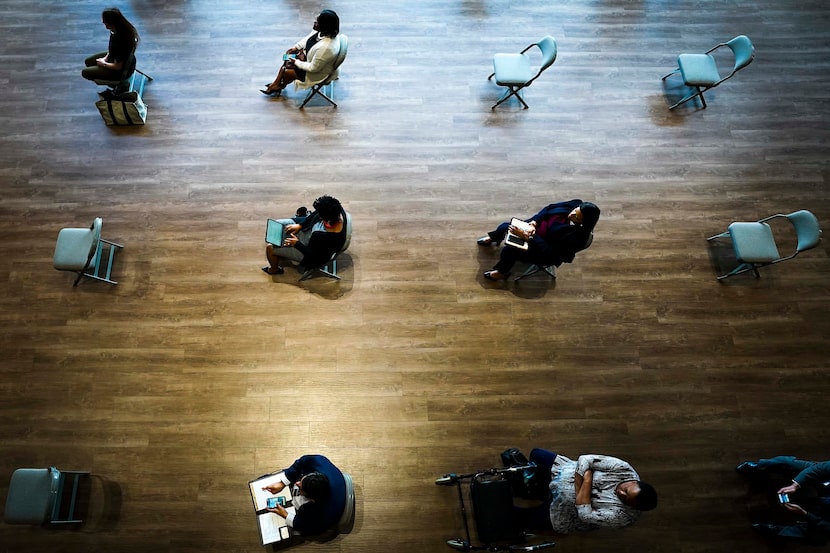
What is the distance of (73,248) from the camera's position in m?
4.95

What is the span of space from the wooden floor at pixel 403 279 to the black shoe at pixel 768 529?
0.32ft

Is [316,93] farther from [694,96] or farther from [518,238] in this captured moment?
[694,96]

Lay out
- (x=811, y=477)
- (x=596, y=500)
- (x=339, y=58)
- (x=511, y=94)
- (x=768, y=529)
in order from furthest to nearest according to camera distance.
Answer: (x=511, y=94)
(x=339, y=58)
(x=768, y=529)
(x=811, y=477)
(x=596, y=500)

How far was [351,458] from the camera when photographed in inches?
188

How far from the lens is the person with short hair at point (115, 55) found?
5.50 metres

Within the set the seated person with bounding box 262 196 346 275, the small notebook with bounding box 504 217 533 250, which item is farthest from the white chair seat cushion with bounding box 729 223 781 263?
the seated person with bounding box 262 196 346 275

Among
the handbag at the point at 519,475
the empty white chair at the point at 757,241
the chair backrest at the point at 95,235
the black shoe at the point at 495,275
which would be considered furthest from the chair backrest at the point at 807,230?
the chair backrest at the point at 95,235

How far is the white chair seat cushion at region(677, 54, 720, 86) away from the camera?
19.9ft

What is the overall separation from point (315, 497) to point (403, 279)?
2.32 m

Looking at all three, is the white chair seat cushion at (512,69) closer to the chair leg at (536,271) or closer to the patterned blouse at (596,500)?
the chair leg at (536,271)

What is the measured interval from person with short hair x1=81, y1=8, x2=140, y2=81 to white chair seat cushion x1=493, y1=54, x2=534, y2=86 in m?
3.87

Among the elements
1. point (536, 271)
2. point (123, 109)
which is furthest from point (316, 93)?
point (536, 271)

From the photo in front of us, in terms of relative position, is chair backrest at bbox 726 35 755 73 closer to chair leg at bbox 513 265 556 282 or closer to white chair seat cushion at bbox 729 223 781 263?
white chair seat cushion at bbox 729 223 781 263

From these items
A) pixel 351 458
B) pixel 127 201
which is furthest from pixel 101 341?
pixel 351 458
